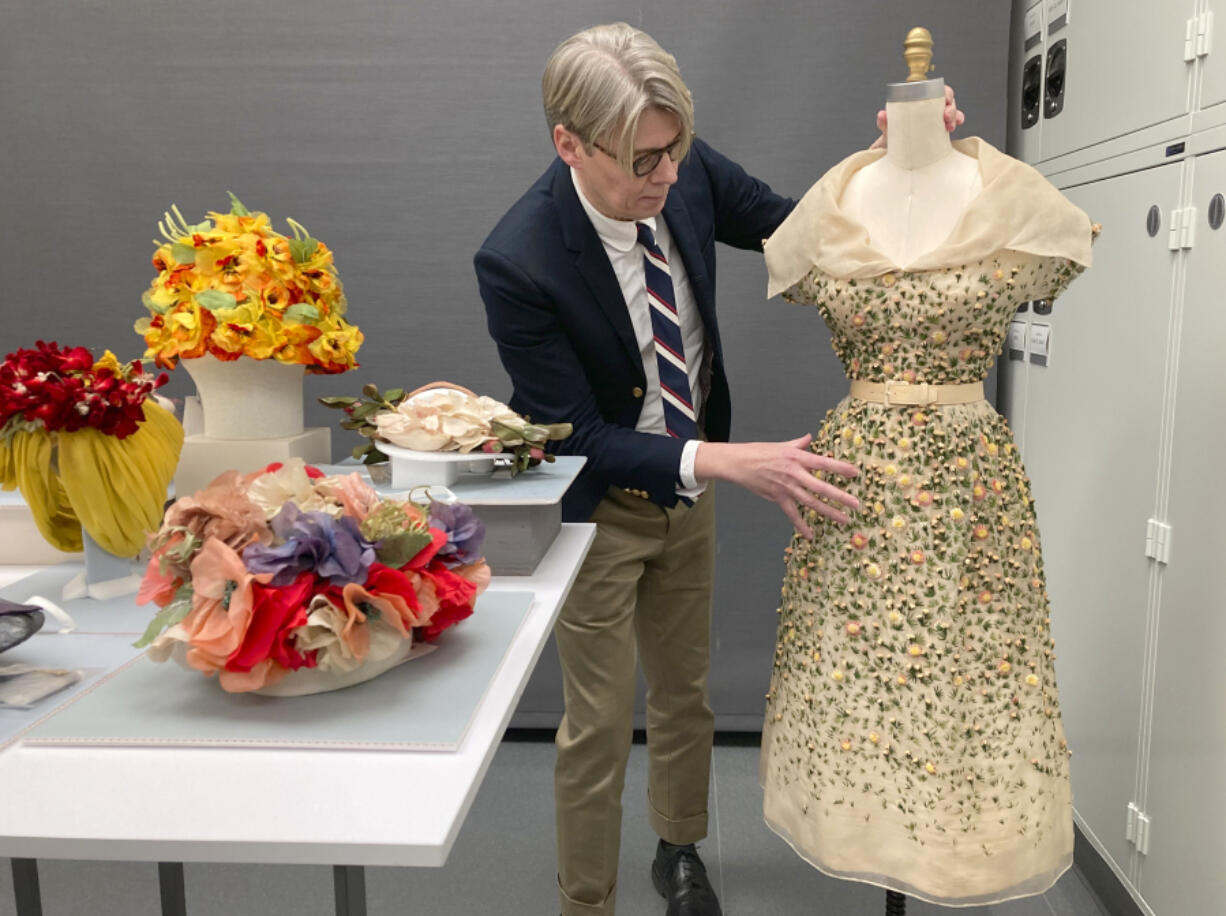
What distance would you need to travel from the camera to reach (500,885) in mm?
2297

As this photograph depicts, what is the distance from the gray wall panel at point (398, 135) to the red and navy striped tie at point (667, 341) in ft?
3.28

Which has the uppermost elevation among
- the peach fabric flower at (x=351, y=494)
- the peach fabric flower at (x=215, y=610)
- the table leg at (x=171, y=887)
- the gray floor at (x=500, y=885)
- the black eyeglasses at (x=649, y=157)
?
the black eyeglasses at (x=649, y=157)

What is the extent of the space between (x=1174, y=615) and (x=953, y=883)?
0.71 m

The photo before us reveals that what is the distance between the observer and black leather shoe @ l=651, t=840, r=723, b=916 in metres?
2.14

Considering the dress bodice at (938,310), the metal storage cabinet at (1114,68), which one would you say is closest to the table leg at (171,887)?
the dress bodice at (938,310)

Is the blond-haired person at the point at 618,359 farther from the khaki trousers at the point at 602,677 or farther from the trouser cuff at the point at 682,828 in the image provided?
the trouser cuff at the point at 682,828

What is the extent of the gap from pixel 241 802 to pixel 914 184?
1217 mm

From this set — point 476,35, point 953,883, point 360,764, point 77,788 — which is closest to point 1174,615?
point 953,883

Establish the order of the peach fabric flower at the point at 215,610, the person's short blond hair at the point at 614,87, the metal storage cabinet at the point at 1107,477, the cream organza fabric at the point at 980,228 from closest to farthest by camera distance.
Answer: the peach fabric flower at the point at 215,610
the cream organza fabric at the point at 980,228
the person's short blond hair at the point at 614,87
the metal storage cabinet at the point at 1107,477

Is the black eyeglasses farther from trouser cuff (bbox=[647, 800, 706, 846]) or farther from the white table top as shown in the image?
trouser cuff (bbox=[647, 800, 706, 846])

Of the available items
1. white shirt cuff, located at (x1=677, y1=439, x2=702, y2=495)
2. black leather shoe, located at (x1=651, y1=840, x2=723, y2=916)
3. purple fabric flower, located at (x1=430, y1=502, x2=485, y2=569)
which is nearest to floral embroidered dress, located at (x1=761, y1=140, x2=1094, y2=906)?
white shirt cuff, located at (x1=677, y1=439, x2=702, y2=495)

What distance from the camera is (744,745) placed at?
301 cm

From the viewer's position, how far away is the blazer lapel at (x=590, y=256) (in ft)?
5.78

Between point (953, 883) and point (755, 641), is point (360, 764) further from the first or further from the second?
point (755, 641)
